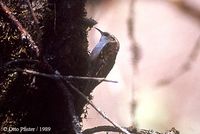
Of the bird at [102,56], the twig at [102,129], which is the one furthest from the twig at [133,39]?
the twig at [102,129]

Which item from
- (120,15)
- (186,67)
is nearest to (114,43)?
(120,15)

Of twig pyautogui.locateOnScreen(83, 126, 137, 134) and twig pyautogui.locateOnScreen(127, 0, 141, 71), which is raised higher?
twig pyautogui.locateOnScreen(127, 0, 141, 71)

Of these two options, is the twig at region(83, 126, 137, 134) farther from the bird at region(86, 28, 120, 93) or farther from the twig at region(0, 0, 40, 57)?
the twig at region(0, 0, 40, 57)

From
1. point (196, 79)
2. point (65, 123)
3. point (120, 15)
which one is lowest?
point (65, 123)

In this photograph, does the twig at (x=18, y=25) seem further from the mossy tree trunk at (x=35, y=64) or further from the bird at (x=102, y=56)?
the bird at (x=102, y=56)

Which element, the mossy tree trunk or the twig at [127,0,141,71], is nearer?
the mossy tree trunk

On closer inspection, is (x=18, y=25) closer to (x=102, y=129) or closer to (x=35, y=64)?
(x=35, y=64)

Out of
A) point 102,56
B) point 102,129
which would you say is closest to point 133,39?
point 102,56

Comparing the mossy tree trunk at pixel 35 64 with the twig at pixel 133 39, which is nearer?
the mossy tree trunk at pixel 35 64

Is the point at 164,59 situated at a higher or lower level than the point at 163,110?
higher

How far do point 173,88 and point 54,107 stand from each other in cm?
30

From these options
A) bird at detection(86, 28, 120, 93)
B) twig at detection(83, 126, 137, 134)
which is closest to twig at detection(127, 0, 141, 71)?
bird at detection(86, 28, 120, 93)

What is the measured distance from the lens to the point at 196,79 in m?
0.89

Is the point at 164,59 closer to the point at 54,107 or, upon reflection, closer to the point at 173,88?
the point at 173,88
